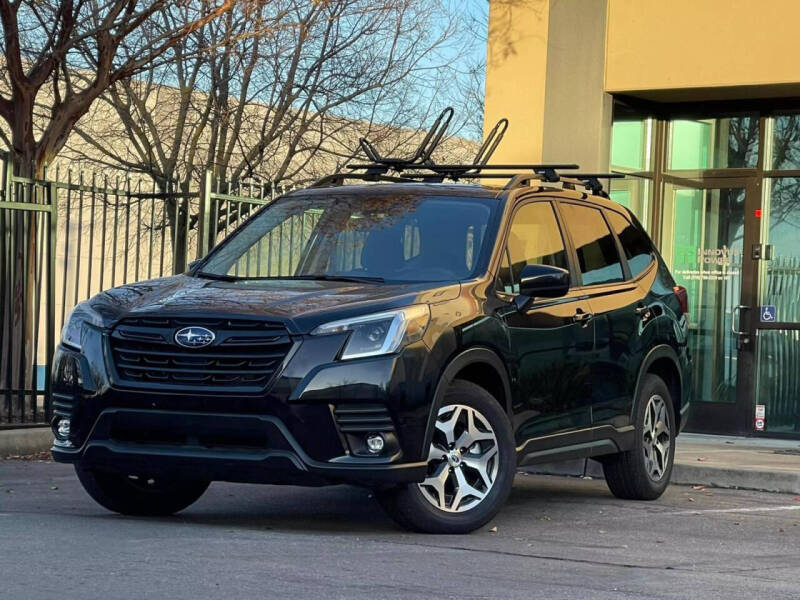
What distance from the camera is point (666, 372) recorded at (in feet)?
33.1

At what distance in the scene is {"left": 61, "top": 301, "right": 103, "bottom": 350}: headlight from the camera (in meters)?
7.64

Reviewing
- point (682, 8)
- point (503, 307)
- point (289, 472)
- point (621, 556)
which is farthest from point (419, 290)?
point (682, 8)

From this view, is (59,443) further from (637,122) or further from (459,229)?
(637,122)

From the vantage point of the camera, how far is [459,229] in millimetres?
8305

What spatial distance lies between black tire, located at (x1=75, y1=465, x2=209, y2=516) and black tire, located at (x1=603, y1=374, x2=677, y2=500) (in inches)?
108

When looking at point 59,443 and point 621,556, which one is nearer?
point 621,556

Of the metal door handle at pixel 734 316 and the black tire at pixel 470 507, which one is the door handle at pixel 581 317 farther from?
the metal door handle at pixel 734 316

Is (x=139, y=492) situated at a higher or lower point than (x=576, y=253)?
lower

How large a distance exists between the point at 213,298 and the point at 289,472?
1023mm

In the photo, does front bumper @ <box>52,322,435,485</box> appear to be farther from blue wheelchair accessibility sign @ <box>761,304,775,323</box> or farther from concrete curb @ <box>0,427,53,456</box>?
blue wheelchair accessibility sign @ <box>761,304,775,323</box>

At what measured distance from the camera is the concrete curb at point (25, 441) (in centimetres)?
1162

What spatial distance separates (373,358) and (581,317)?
205 cm

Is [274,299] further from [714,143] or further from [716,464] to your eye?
[714,143]

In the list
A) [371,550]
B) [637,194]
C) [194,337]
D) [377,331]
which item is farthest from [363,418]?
[637,194]
